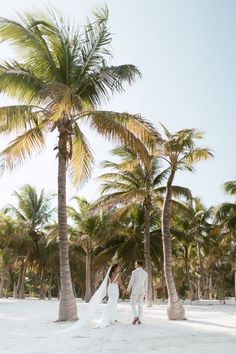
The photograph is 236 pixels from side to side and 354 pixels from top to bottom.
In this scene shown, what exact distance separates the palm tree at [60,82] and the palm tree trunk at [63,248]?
3cm

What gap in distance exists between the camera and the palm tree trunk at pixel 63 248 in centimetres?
1284

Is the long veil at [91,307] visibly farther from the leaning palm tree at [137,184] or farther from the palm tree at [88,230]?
the palm tree at [88,230]

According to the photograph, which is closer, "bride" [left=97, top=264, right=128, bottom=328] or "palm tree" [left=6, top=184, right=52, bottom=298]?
"bride" [left=97, top=264, right=128, bottom=328]

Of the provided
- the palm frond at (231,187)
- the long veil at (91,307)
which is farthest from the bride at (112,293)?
the palm frond at (231,187)

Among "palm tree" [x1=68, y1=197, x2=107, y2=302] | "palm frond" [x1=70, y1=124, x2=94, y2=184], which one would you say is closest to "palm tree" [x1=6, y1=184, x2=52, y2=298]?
"palm tree" [x1=68, y1=197, x2=107, y2=302]

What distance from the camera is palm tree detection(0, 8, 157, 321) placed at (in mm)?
13539

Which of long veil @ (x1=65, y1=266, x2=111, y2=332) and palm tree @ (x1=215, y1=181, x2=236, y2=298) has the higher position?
palm tree @ (x1=215, y1=181, x2=236, y2=298)

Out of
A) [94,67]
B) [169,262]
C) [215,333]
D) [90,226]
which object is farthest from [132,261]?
[215,333]

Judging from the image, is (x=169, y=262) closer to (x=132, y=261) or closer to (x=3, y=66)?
(x=3, y=66)

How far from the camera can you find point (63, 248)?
13.2 meters

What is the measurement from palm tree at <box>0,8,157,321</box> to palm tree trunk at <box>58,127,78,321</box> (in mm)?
30

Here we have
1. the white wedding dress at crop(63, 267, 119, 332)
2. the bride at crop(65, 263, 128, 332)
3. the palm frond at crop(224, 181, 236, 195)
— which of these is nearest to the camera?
the white wedding dress at crop(63, 267, 119, 332)

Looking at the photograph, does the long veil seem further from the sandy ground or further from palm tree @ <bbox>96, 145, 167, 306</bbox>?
palm tree @ <bbox>96, 145, 167, 306</bbox>

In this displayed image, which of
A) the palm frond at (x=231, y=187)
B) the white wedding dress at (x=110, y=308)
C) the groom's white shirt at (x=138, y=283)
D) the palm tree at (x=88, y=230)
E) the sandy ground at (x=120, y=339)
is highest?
the palm frond at (x=231, y=187)
